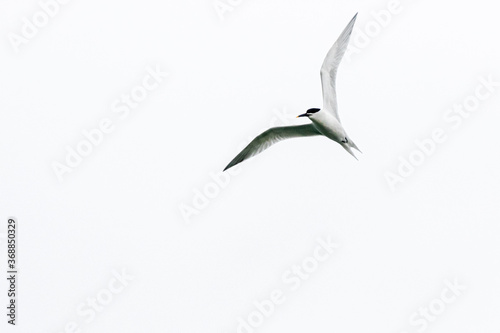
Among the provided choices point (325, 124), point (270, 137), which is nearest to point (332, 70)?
point (325, 124)

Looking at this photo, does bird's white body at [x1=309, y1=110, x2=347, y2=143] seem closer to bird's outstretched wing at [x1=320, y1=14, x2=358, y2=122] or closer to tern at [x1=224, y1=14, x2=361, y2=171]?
tern at [x1=224, y1=14, x2=361, y2=171]

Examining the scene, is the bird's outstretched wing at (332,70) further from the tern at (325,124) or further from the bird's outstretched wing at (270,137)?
the bird's outstretched wing at (270,137)

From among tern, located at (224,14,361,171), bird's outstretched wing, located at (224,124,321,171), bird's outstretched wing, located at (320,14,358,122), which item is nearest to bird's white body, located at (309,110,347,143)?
tern, located at (224,14,361,171)

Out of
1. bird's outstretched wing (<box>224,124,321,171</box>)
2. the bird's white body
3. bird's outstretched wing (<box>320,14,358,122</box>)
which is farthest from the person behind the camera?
bird's outstretched wing (<box>224,124,321,171</box>)

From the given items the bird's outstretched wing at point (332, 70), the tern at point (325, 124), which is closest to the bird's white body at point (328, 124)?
the tern at point (325, 124)

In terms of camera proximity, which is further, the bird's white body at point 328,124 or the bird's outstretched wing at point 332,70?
the bird's outstretched wing at point 332,70

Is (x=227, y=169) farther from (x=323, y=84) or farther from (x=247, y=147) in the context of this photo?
(x=323, y=84)

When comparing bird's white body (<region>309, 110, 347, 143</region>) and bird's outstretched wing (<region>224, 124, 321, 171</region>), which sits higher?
bird's outstretched wing (<region>224, 124, 321, 171</region>)
